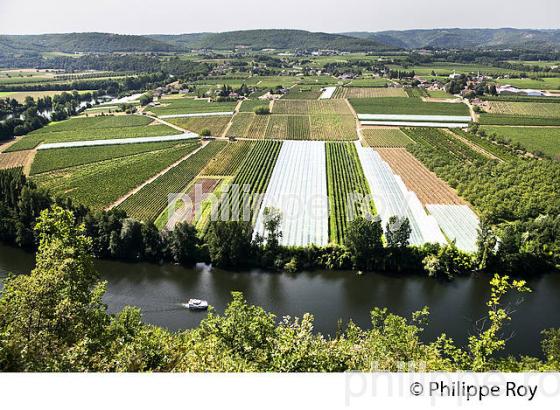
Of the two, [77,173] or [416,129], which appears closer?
[77,173]

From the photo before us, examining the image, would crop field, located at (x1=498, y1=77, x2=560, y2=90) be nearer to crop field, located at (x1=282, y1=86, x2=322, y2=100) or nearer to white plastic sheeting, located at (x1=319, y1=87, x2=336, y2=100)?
white plastic sheeting, located at (x1=319, y1=87, x2=336, y2=100)

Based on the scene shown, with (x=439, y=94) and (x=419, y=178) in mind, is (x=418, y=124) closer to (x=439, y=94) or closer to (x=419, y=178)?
(x=419, y=178)

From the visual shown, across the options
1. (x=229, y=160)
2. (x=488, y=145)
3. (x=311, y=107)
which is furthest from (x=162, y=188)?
(x=311, y=107)

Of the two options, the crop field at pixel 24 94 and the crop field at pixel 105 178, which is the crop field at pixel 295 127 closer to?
the crop field at pixel 105 178

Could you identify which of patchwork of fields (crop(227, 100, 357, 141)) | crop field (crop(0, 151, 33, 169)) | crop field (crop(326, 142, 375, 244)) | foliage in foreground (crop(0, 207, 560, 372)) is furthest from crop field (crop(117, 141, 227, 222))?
foliage in foreground (crop(0, 207, 560, 372))

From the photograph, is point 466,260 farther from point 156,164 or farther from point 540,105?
point 540,105

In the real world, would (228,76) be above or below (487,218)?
above

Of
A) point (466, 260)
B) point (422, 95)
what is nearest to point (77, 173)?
point (466, 260)
